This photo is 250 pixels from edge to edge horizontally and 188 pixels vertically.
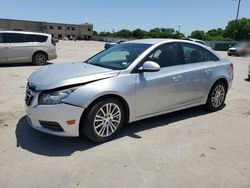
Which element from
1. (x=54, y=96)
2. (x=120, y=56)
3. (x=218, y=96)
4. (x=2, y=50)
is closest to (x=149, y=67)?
(x=120, y=56)

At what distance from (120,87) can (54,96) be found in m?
1.00

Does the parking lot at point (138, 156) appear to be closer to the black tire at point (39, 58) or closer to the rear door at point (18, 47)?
the rear door at point (18, 47)

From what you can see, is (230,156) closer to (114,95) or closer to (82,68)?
(114,95)

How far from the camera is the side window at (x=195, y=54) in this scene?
17.5 ft

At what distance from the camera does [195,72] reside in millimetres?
5289

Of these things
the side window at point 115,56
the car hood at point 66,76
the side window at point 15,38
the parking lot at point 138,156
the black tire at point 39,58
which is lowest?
the parking lot at point 138,156

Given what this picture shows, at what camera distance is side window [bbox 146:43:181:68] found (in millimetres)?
4815

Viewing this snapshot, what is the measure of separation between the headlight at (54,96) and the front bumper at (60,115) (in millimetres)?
61

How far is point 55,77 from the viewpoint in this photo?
408 cm

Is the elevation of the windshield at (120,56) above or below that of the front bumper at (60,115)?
above

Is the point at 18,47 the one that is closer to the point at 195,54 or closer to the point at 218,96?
the point at 195,54

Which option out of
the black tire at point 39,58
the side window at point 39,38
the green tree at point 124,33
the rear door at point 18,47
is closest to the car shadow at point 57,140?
the rear door at point 18,47

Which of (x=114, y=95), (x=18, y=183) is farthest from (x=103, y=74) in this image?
(x=18, y=183)

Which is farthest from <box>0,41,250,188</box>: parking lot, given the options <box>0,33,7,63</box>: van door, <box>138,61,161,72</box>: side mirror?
<box>0,33,7,63</box>: van door
